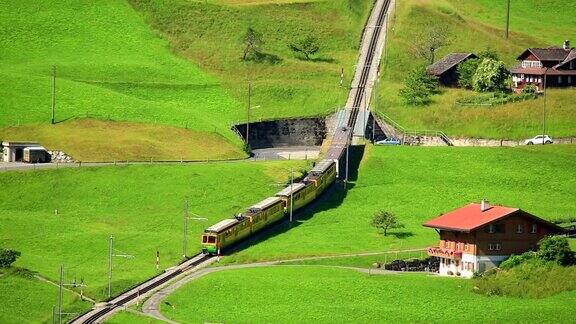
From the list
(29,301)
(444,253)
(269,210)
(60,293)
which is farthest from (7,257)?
(444,253)

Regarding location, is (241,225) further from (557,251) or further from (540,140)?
(540,140)

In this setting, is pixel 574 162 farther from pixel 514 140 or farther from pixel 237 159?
pixel 237 159

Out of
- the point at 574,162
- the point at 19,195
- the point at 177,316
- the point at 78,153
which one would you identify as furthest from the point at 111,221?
the point at 574,162

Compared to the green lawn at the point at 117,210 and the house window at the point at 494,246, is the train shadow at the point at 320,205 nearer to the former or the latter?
the green lawn at the point at 117,210

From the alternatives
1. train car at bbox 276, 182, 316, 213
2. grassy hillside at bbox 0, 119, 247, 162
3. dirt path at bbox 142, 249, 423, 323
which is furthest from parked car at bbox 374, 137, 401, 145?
dirt path at bbox 142, 249, 423, 323

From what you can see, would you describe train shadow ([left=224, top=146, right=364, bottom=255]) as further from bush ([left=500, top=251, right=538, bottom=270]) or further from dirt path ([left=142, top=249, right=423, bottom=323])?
bush ([left=500, top=251, right=538, bottom=270])

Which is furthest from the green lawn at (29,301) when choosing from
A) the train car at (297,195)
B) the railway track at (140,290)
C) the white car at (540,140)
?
the white car at (540,140)
